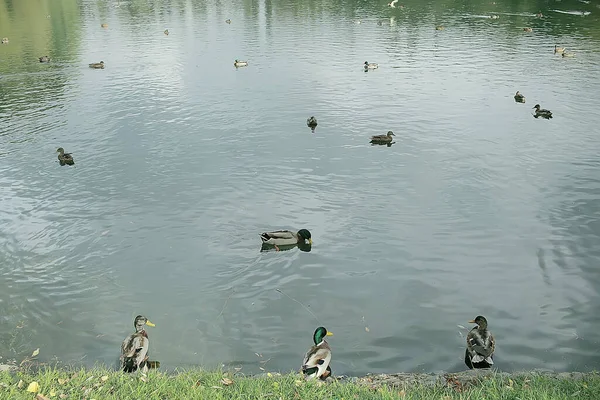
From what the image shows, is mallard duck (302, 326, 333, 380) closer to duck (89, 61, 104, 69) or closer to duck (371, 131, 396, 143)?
duck (371, 131, 396, 143)

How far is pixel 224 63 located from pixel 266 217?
88.8ft

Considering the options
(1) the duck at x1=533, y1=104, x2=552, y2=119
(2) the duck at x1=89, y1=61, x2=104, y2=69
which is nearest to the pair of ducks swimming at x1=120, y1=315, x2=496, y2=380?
(1) the duck at x1=533, y1=104, x2=552, y2=119

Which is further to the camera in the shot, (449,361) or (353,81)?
(353,81)

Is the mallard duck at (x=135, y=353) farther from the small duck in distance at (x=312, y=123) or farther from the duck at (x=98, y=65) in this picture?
the duck at (x=98, y=65)

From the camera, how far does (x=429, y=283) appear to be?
48.0 feet

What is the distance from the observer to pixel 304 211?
18.8 metres

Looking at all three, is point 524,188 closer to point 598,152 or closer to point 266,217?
point 598,152

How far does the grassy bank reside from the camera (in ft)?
28.1

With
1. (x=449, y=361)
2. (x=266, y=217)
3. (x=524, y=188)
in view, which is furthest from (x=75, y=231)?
(x=524, y=188)

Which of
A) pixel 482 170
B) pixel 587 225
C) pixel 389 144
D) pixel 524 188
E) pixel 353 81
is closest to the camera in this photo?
pixel 587 225

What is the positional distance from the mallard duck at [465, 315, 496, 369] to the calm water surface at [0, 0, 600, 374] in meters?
0.59

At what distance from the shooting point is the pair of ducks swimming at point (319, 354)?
1080 centimetres

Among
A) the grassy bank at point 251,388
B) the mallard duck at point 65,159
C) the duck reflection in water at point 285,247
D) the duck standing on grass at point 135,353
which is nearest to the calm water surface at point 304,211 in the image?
the duck reflection in water at point 285,247

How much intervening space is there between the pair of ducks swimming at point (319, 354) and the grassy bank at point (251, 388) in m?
1.04
